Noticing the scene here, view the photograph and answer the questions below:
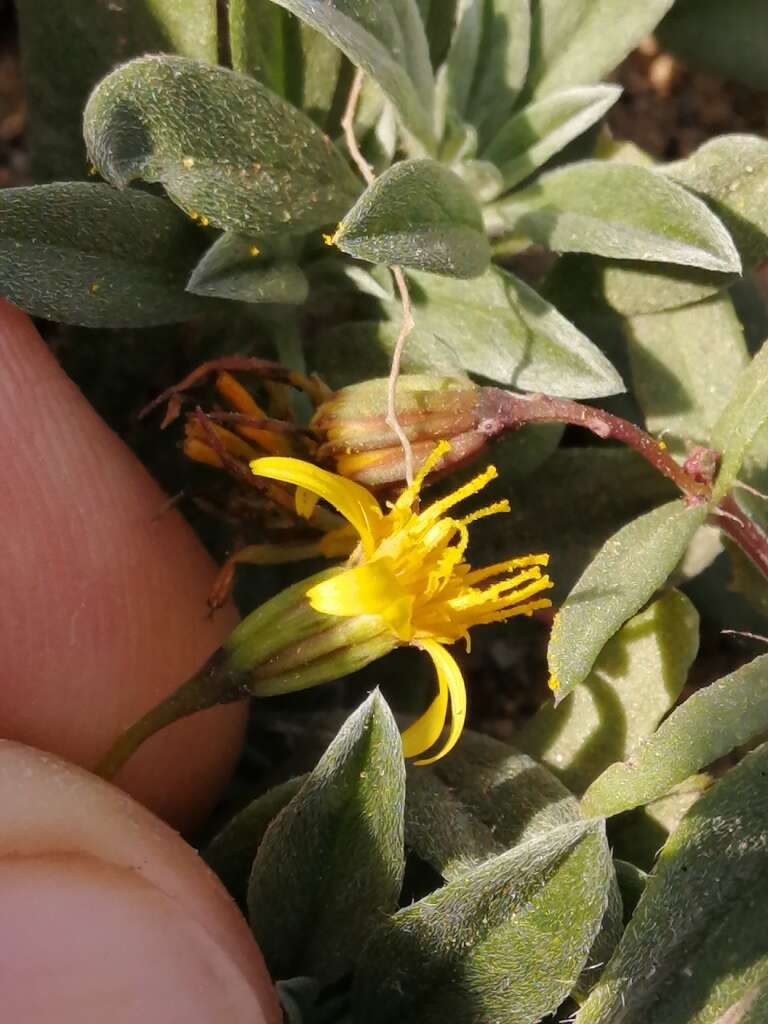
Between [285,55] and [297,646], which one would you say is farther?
[285,55]

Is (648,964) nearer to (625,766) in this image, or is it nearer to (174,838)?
(625,766)

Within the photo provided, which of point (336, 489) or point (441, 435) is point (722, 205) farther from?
point (336, 489)

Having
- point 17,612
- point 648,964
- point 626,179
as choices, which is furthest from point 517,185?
point 648,964

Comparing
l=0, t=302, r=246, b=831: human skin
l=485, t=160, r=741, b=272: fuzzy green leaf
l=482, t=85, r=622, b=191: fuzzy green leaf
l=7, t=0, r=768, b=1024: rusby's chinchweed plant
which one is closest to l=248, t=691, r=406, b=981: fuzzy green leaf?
l=7, t=0, r=768, b=1024: rusby's chinchweed plant

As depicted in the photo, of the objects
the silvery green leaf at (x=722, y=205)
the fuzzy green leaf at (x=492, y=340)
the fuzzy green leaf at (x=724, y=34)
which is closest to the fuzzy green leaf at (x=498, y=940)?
the fuzzy green leaf at (x=492, y=340)

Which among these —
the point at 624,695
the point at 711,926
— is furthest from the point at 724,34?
the point at 711,926

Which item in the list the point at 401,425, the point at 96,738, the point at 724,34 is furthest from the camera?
the point at 724,34

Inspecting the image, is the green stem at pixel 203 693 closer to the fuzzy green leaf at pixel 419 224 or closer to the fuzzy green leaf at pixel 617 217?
the fuzzy green leaf at pixel 419 224
